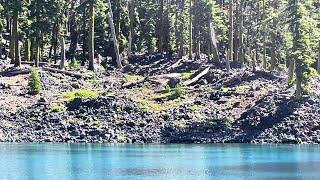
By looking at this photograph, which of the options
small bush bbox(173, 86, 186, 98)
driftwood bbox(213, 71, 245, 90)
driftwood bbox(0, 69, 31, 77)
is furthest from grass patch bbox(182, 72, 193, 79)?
driftwood bbox(0, 69, 31, 77)

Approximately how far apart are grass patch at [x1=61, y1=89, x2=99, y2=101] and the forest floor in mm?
100

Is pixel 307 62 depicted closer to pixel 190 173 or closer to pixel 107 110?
pixel 107 110

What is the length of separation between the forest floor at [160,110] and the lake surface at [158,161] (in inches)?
132

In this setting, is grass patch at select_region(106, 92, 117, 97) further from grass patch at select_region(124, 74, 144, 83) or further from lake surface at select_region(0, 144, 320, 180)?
lake surface at select_region(0, 144, 320, 180)

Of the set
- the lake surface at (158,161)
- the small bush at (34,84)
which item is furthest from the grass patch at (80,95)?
the lake surface at (158,161)

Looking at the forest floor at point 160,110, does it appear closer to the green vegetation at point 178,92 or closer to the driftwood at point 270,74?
the green vegetation at point 178,92

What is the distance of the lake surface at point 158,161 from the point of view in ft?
135

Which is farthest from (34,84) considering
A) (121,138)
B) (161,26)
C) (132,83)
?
(161,26)

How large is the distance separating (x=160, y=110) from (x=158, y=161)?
19219 millimetres

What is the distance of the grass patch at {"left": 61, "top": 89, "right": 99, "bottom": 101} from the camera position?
69375mm

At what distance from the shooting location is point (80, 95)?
70312mm

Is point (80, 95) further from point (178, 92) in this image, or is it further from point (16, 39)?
point (16, 39)

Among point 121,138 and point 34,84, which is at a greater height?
point 34,84

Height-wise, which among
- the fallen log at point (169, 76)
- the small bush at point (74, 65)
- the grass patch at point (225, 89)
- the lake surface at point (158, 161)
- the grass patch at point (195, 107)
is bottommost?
→ the lake surface at point (158, 161)
